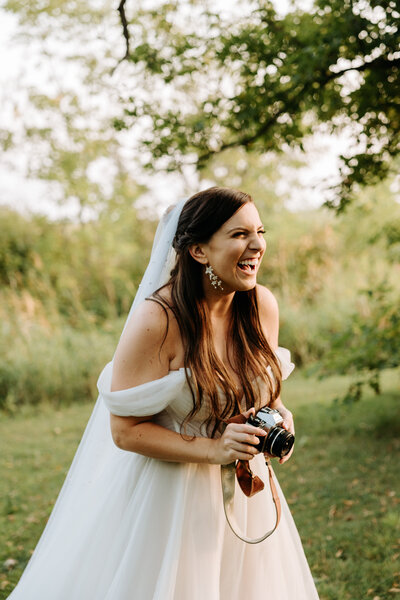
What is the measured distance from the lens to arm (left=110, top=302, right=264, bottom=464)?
211 centimetres

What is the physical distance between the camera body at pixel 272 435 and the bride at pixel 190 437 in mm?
30

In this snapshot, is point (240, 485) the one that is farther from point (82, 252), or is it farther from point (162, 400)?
point (82, 252)

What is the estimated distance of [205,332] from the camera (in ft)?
7.37

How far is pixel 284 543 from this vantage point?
97.2 inches

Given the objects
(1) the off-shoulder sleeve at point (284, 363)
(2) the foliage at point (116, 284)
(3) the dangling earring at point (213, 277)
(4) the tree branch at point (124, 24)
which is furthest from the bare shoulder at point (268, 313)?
(2) the foliage at point (116, 284)

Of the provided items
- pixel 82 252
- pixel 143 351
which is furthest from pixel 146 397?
pixel 82 252

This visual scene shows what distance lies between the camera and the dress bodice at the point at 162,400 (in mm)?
2074

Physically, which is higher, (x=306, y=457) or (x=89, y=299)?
(x=89, y=299)

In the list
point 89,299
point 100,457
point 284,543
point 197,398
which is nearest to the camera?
point 197,398

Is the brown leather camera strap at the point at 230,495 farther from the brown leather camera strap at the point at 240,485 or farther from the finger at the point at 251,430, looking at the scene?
the finger at the point at 251,430

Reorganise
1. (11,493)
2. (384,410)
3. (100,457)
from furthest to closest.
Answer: (384,410), (11,493), (100,457)

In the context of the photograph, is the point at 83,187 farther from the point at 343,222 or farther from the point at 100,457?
the point at 100,457

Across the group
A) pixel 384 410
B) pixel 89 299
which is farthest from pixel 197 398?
pixel 89 299

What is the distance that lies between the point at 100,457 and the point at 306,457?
370 cm
